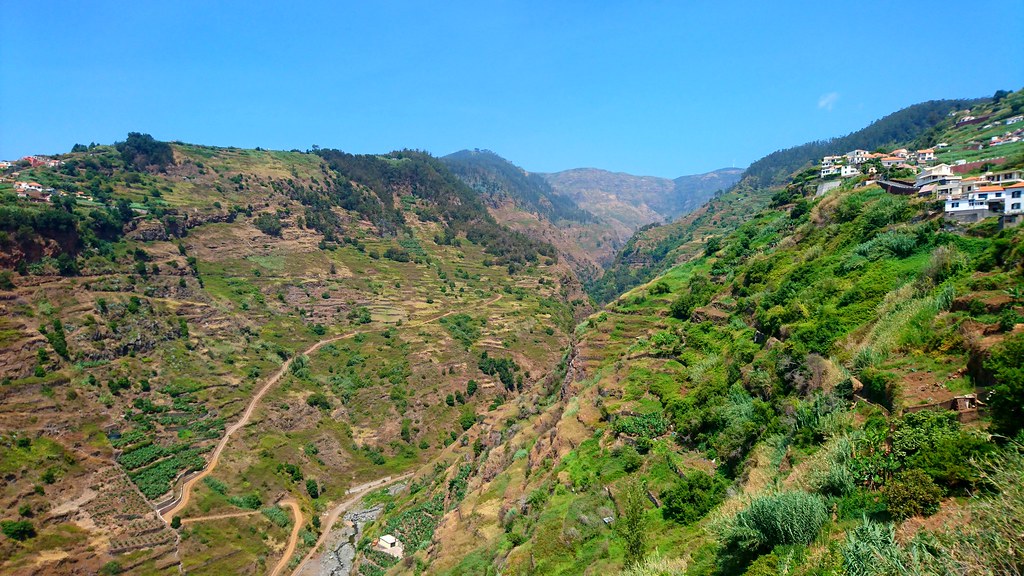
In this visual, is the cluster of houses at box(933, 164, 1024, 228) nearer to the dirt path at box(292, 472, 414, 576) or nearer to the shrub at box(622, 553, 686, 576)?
the shrub at box(622, 553, 686, 576)

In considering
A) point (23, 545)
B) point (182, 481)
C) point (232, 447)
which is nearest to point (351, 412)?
point (232, 447)

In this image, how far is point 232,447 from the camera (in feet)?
174

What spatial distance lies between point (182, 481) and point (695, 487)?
160ft

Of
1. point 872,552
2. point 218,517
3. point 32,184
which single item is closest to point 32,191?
point 32,184

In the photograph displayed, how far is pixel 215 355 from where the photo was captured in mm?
63469

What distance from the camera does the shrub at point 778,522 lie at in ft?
37.1

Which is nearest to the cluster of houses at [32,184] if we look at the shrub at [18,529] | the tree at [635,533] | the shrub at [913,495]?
the shrub at [18,529]

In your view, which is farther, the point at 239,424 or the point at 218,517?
the point at 239,424

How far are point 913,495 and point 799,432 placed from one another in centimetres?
700

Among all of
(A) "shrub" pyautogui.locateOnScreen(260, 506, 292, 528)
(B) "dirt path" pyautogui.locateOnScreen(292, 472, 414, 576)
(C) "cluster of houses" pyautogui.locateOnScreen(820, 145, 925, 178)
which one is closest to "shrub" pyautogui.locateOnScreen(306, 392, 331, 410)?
(B) "dirt path" pyautogui.locateOnScreen(292, 472, 414, 576)

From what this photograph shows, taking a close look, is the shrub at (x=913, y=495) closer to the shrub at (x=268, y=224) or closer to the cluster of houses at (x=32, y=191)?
the cluster of houses at (x=32, y=191)

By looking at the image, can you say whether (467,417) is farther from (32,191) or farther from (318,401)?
(32,191)

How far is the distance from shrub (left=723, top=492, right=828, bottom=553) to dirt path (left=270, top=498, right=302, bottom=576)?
45.2 metres

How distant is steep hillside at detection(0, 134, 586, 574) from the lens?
1633 inches
